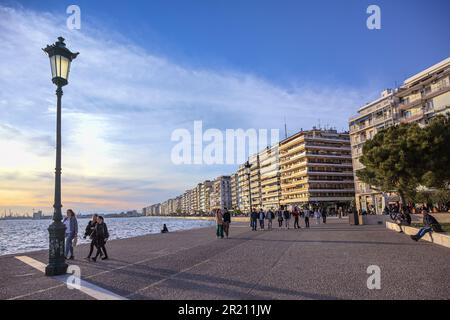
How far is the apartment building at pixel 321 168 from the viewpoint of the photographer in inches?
3593

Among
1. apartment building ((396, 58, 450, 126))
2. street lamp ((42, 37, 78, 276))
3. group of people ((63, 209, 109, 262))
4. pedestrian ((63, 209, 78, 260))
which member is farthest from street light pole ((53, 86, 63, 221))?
apartment building ((396, 58, 450, 126))

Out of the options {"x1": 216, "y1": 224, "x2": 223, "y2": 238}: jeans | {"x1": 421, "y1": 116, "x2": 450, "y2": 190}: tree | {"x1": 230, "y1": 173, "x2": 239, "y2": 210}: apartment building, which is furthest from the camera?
{"x1": 230, "y1": 173, "x2": 239, "y2": 210}: apartment building

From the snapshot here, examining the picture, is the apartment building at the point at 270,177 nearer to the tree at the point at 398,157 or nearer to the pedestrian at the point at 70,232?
the tree at the point at 398,157

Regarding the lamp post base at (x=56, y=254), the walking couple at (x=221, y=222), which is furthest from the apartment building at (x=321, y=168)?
the lamp post base at (x=56, y=254)

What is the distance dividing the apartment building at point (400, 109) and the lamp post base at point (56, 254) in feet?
142

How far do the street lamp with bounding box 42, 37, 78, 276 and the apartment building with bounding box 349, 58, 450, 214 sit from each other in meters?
42.9

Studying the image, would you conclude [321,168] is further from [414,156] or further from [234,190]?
[234,190]

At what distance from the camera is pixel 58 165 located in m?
9.01

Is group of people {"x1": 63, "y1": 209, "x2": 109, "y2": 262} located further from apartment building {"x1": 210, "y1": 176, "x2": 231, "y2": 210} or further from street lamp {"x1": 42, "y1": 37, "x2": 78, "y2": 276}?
apartment building {"x1": 210, "y1": 176, "x2": 231, "y2": 210}

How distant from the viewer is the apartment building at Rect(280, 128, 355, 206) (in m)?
91.2

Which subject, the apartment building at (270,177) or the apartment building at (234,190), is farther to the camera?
the apartment building at (234,190)

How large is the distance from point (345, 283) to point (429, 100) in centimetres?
5797
